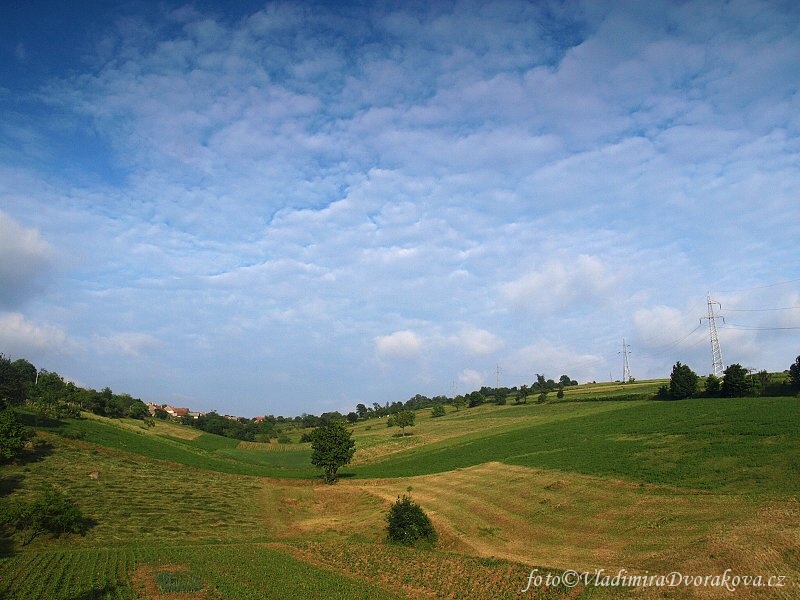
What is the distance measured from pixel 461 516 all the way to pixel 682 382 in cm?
8573

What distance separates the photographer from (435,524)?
1788 inches

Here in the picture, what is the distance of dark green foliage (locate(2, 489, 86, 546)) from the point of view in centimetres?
3947

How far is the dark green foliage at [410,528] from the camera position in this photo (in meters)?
40.7

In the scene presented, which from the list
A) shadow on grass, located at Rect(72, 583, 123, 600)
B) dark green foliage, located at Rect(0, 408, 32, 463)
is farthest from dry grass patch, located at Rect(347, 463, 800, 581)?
dark green foliage, located at Rect(0, 408, 32, 463)

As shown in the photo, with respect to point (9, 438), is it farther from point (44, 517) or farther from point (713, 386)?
point (713, 386)

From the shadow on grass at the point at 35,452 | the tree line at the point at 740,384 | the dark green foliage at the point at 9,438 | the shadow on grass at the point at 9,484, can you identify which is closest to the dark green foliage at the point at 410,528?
the shadow on grass at the point at 9,484

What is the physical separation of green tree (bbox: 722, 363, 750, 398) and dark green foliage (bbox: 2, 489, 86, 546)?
112 meters

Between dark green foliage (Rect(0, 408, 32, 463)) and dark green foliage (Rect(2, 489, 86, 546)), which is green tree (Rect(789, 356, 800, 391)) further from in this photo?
→ dark green foliage (Rect(0, 408, 32, 463))

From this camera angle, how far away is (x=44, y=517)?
4016cm

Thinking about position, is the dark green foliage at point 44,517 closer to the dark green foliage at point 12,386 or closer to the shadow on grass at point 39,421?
the shadow on grass at point 39,421

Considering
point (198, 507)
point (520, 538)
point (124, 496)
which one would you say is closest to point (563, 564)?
point (520, 538)

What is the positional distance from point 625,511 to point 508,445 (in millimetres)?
47964

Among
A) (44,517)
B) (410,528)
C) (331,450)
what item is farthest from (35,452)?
(410,528)

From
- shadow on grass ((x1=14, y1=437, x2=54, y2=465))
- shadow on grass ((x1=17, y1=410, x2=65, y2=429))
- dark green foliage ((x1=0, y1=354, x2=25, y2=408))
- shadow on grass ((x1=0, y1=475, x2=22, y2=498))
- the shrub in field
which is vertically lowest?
the shrub in field
